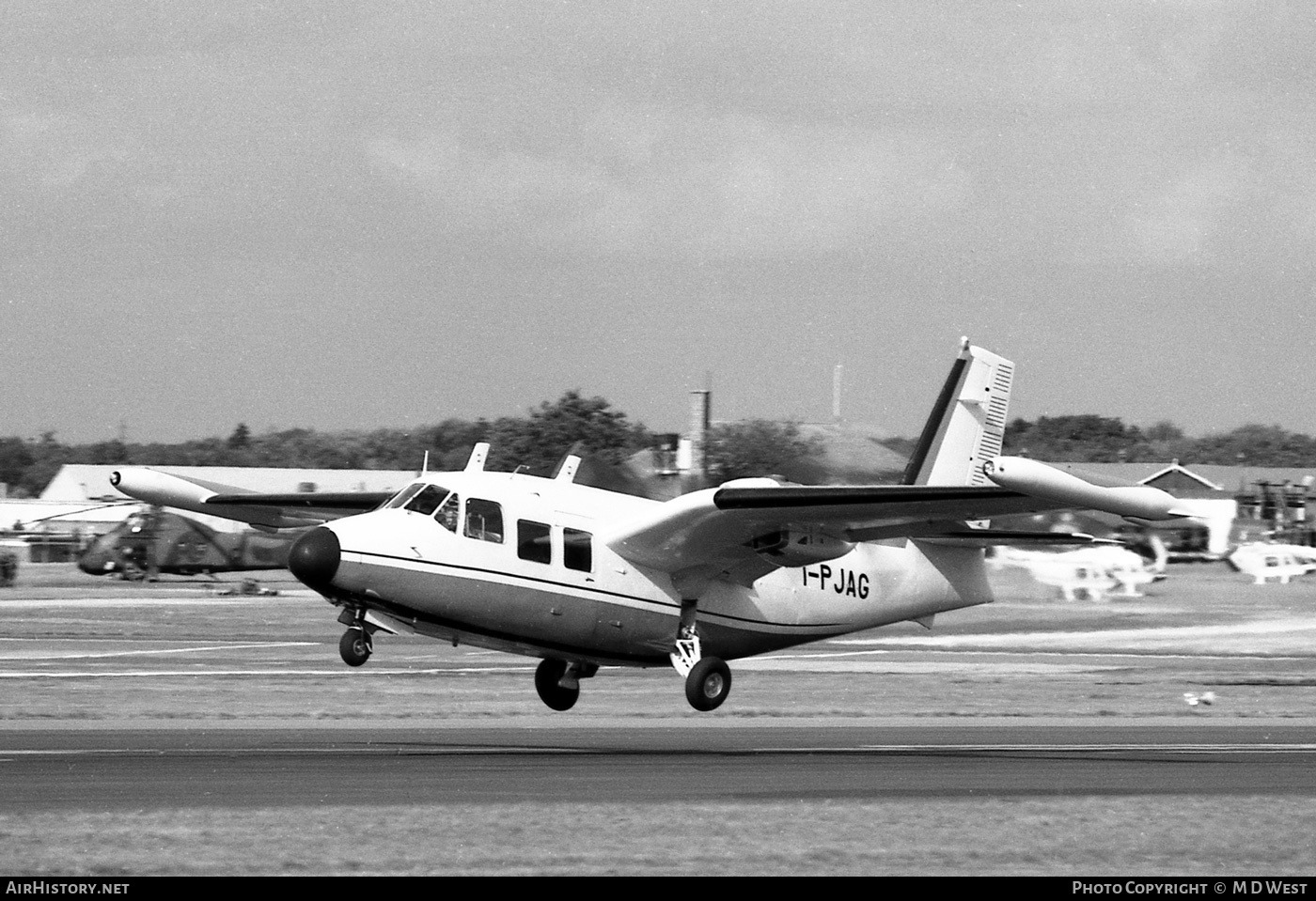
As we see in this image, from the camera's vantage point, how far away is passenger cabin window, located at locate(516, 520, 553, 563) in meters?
21.6

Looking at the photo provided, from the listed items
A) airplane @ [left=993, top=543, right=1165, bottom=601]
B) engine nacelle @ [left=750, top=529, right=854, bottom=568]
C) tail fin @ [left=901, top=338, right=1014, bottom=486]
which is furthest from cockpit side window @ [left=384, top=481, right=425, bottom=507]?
airplane @ [left=993, top=543, right=1165, bottom=601]

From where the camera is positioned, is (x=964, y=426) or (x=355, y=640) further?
(x=964, y=426)

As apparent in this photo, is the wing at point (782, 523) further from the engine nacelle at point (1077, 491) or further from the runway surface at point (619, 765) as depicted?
the runway surface at point (619, 765)

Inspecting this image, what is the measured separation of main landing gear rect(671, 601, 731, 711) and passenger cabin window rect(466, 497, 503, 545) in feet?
11.7

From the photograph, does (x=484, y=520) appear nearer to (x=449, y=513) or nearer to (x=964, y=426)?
(x=449, y=513)

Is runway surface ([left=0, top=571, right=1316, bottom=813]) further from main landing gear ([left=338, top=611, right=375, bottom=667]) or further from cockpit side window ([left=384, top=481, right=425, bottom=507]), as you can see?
A: cockpit side window ([left=384, top=481, right=425, bottom=507])

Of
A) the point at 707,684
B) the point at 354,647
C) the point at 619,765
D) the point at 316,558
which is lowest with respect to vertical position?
the point at 619,765

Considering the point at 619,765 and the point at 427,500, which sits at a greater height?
the point at 427,500

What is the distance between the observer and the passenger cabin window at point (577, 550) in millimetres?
22156

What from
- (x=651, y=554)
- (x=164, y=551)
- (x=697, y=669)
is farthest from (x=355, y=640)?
(x=164, y=551)

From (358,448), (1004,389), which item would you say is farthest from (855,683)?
(358,448)

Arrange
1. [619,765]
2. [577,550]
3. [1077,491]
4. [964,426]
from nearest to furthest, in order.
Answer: [1077,491]
[619,765]
[577,550]
[964,426]

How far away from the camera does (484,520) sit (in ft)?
69.8

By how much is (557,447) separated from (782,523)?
1843 inches
